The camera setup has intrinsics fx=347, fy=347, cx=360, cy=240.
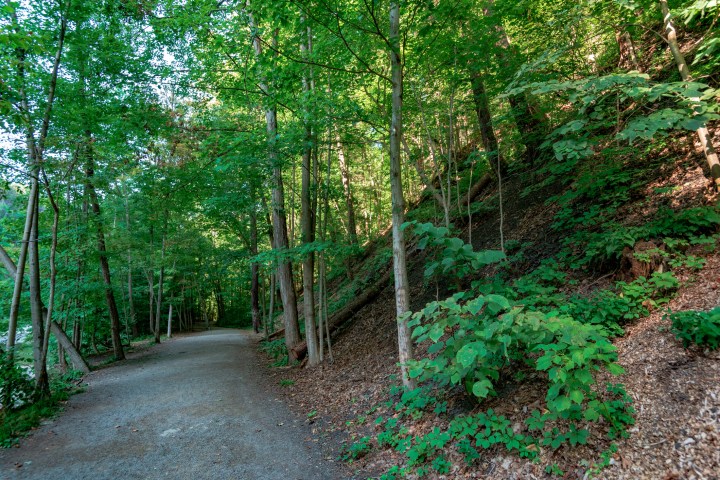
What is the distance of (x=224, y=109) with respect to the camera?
11.5 meters

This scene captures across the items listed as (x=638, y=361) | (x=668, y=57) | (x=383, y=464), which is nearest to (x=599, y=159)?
(x=668, y=57)

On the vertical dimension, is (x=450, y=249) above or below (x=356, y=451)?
above

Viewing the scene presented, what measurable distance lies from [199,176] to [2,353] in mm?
5581

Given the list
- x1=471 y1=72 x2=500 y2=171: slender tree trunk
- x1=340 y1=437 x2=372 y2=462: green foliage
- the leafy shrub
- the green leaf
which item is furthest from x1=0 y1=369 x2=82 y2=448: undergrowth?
x1=471 y1=72 x2=500 y2=171: slender tree trunk

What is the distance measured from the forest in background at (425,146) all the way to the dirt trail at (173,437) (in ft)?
4.31

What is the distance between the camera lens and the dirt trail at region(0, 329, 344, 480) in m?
4.06

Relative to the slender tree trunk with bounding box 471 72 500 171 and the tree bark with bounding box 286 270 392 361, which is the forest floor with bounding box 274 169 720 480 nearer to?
the slender tree trunk with bounding box 471 72 500 171

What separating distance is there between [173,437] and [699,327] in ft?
20.7

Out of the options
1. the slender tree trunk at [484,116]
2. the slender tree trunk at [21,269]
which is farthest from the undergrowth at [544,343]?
the slender tree trunk at [21,269]

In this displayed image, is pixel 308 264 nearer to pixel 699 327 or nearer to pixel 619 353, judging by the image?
pixel 619 353

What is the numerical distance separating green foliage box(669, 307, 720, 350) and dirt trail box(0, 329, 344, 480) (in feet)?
12.2

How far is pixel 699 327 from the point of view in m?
3.04

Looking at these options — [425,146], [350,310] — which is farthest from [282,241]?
[425,146]

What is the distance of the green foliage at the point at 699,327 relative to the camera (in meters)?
2.98
